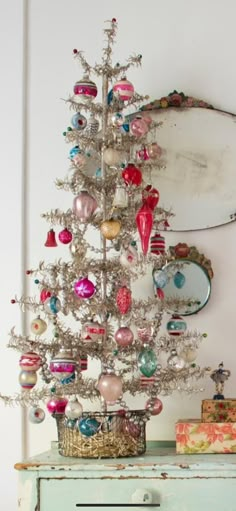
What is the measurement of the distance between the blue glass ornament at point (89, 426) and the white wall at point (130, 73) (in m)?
0.39

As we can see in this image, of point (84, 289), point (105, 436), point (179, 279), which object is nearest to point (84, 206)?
point (84, 289)

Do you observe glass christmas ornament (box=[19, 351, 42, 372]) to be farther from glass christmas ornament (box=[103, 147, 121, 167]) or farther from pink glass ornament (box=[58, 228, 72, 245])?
glass christmas ornament (box=[103, 147, 121, 167])

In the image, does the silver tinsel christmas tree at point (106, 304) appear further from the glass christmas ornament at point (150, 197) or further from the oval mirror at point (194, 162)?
the oval mirror at point (194, 162)

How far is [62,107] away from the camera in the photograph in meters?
2.43

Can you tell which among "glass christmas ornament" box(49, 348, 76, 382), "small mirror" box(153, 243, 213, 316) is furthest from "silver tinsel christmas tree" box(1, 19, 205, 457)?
"small mirror" box(153, 243, 213, 316)

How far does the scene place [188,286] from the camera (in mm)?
2279

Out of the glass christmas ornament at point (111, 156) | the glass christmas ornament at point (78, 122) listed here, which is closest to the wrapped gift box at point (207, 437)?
the glass christmas ornament at point (111, 156)

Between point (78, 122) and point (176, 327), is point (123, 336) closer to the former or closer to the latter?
point (176, 327)

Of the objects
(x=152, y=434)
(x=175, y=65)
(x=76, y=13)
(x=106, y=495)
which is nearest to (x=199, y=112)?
(x=175, y=65)

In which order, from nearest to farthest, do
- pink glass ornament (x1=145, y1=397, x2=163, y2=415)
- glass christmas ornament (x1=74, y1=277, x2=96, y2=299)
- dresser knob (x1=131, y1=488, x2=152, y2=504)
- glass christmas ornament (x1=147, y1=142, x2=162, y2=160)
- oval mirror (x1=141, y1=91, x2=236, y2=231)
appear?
dresser knob (x1=131, y1=488, x2=152, y2=504), glass christmas ornament (x1=74, y1=277, x2=96, y2=299), pink glass ornament (x1=145, y1=397, x2=163, y2=415), glass christmas ornament (x1=147, y1=142, x2=162, y2=160), oval mirror (x1=141, y1=91, x2=236, y2=231)

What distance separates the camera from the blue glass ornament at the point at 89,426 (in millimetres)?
1945

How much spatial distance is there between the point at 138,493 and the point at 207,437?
22 centimetres

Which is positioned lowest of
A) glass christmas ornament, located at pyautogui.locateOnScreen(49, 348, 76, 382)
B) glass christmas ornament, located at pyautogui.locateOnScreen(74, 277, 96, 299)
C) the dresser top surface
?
the dresser top surface

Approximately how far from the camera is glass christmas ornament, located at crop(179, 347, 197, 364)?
2.11 m
